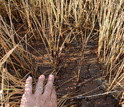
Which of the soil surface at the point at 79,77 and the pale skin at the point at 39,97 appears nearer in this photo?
the pale skin at the point at 39,97

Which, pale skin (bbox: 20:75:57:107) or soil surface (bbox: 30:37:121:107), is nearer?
pale skin (bbox: 20:75:57:107)

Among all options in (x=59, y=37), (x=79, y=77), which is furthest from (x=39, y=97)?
(x=59, y=37)

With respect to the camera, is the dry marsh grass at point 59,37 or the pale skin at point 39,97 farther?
the dry marsh grass at point 59,37

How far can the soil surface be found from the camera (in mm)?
1343

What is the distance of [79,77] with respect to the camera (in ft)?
4.84

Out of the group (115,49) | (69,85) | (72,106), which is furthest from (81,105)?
(115,49)

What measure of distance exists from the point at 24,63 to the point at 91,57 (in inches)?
26.4

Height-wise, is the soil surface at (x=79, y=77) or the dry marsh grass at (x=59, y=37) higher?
the dry marsh grass at (x=59, y=37)

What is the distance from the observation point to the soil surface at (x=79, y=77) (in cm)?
134

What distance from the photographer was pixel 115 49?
133cm

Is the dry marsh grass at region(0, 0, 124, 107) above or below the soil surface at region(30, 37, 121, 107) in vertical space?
above

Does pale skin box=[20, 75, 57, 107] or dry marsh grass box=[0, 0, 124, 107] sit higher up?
dry marsh grass box=[0, 0, 124, 107]

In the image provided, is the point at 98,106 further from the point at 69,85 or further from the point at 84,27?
the point at 84,27

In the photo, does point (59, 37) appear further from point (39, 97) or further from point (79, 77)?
point (39, 97)
